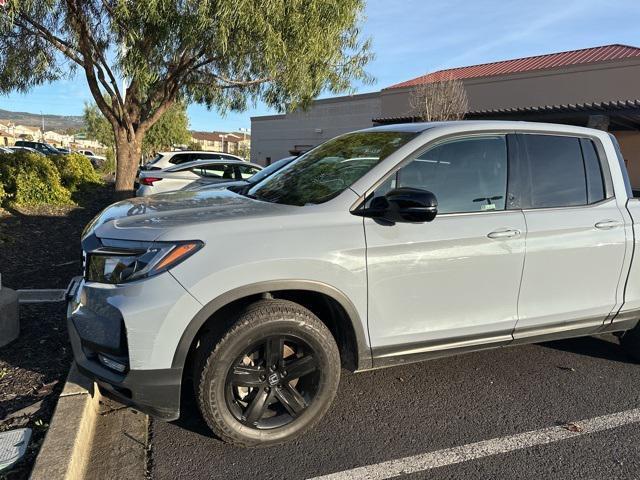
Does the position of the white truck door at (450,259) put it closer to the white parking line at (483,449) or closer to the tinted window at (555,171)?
the tinted window at (555,171)

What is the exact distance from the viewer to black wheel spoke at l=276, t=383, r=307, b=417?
296cm

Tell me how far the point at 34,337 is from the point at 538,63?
23645 mm

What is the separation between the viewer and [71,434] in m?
2.77

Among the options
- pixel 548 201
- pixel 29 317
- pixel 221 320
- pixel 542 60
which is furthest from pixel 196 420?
pixel 542 60

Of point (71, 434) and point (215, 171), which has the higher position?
point (215, 171)

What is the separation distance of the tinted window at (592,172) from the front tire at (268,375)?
2.17 meters

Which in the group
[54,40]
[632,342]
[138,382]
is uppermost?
[54,40]

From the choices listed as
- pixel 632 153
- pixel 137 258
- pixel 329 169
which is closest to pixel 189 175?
pixel 329 169

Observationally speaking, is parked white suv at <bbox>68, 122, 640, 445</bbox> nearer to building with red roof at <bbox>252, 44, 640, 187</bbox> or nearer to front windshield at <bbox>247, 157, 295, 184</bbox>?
front windshield at <bbox>247, 157, 295, 184</bbox>

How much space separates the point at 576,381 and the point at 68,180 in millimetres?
13709

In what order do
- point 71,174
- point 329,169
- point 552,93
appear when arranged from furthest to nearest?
point 552,93 → point 71,174 → point 329,169

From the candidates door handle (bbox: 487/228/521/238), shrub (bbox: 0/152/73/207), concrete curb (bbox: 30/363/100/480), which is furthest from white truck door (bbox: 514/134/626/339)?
shrub (bbox: 0/152/73/207)

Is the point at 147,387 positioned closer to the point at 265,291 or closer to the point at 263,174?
the point at 265,291

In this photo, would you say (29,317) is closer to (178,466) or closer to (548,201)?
(178,466)
